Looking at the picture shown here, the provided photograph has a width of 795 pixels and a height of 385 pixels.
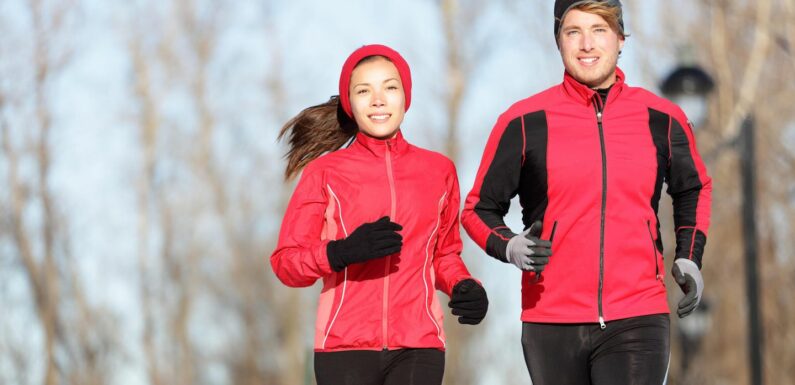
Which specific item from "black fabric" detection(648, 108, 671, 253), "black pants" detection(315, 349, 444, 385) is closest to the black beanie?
"black fabric" detection(648, 108, 671, 253)

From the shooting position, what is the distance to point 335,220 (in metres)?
5.30

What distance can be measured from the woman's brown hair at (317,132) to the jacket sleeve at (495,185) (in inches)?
27.2

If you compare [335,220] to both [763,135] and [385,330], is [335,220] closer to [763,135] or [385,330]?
[385,330]

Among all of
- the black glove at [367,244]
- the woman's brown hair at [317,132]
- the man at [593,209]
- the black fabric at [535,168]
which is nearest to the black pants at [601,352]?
the man at [593,209]

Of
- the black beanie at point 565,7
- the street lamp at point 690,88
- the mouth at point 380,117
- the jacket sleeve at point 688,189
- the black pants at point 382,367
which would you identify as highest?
the street lamp at point 690,88

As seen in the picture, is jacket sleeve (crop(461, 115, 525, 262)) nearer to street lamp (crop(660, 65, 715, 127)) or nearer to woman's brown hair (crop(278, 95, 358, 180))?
woman's brown hair (crop(278, 95, 358, 180))

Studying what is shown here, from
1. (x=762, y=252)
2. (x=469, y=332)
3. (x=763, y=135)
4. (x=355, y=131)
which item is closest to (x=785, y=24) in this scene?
(x=763, y=135)

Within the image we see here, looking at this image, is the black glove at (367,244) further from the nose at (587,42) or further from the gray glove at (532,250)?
the nose at (587,42)

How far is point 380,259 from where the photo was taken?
5160mm

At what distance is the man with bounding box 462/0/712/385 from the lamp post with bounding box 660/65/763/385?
20.4ft

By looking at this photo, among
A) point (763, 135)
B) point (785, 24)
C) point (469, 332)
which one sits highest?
point (785, 24)

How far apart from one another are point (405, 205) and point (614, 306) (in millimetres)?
877

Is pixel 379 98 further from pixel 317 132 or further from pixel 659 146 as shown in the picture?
pixel 659 146

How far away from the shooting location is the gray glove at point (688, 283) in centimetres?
498
